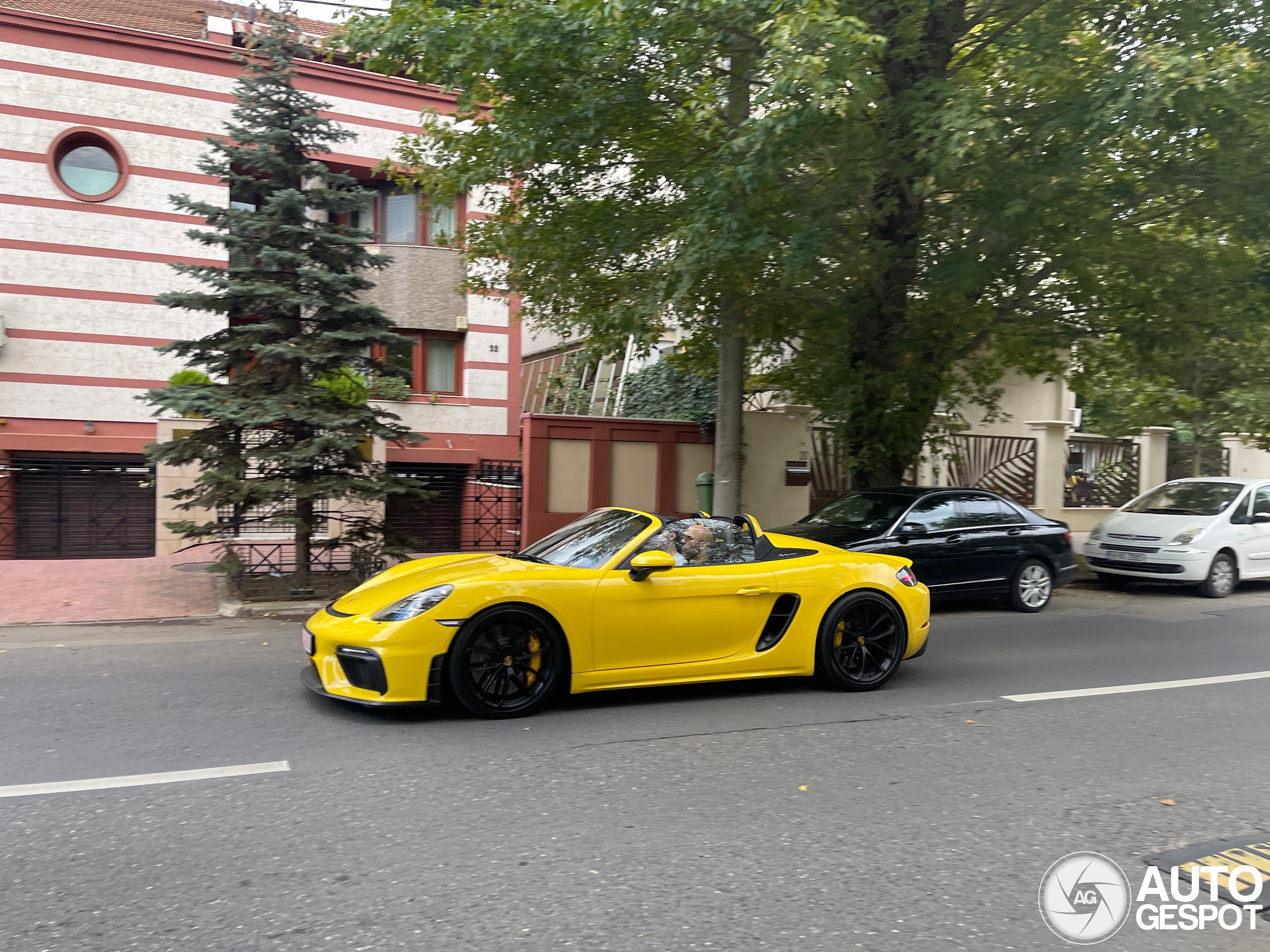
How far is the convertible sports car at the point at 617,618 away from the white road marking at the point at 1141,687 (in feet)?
2.93

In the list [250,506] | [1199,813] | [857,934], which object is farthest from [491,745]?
[250,506]

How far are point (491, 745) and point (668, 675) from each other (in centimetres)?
144

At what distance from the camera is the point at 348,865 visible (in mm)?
3811

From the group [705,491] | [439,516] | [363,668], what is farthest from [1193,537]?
[439,516]

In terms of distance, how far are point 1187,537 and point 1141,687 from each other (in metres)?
6.88

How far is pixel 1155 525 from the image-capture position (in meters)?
13.5

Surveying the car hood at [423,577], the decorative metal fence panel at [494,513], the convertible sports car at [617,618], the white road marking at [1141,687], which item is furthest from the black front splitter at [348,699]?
the decorative metal fence panel at [494,513]

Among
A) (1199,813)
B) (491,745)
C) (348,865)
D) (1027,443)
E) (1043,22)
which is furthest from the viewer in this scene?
(1027,443)

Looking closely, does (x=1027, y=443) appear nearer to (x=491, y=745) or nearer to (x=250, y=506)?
(x=250, y=506)

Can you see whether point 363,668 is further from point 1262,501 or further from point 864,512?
point 1262,501

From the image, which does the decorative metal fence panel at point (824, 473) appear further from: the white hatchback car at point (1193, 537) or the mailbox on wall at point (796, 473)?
the white hatchback car at point (1193, 537)

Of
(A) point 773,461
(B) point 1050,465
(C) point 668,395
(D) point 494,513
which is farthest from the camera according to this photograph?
(B) point 1050,465

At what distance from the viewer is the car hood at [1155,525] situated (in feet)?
43.4
